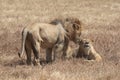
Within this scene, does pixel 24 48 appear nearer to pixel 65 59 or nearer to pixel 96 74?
pixel 65 59

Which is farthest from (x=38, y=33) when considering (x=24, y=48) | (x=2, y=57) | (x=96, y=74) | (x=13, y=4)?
(x=13, y=4)

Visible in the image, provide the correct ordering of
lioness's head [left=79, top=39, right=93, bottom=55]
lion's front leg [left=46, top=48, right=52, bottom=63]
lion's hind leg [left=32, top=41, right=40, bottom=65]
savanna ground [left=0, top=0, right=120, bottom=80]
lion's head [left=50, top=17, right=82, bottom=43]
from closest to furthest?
savanna ground [left=0, top=0, right=120, bottom=80] → lion's hind leg [left=32, top=41, right=40, bottom=65] → lion's front leg [left=46, top=48, right=52, bottom=63] → lion's head [left=50, top=17, right=82, bottom=43] → lioness's head [left=79, top=39, right=93, bottom=55]

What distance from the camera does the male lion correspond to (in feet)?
34.3

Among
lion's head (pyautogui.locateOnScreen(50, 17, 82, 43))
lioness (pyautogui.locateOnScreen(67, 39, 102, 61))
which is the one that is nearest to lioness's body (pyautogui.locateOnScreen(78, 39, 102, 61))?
lioness (pyautogui.locateOnScreen(67, 39, 102, 61))

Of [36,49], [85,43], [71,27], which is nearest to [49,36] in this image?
[36,49]

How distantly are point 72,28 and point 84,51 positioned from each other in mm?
694

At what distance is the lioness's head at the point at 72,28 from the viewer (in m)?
11.4

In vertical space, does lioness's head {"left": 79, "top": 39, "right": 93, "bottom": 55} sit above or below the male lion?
below

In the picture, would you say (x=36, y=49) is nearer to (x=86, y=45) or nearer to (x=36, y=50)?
(x=36, y=50)

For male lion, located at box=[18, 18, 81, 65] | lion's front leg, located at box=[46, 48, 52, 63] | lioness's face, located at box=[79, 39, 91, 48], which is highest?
male lion, located at box=[18, 18, 81, 65]

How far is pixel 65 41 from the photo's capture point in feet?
37.2

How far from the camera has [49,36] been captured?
10.8m

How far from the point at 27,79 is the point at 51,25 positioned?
316 centimetres

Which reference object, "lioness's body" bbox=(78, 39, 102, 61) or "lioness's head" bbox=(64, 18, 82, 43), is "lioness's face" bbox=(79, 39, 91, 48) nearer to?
"lioness's body" bbox=(78, 39, 102, 61)
